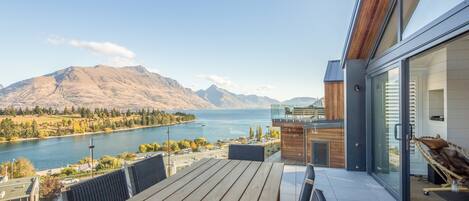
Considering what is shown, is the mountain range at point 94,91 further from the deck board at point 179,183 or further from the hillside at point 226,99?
the deck board at point 179,183

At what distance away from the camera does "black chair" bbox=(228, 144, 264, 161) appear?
306 cm

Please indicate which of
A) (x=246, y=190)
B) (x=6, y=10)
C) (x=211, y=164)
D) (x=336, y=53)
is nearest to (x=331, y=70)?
(x=336, y=53)

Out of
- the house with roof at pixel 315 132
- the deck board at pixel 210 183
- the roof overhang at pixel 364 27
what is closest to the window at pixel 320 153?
the house with roof at pixel 315 132

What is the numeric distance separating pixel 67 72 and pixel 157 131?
23.8 meters

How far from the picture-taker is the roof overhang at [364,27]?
3.52 m

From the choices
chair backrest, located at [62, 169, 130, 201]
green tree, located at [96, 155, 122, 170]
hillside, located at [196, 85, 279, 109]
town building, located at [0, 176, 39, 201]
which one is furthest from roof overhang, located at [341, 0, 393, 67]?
hillside, located at [196, 85, 279, 109]

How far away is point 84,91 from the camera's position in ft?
72.4

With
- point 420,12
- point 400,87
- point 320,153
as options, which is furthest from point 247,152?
point 320,153

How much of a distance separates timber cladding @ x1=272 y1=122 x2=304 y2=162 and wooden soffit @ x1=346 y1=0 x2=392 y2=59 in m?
2.09

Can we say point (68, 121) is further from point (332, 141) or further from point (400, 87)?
point (400, 87)

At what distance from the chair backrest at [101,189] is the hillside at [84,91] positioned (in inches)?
321

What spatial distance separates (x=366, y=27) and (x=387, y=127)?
1.56 meters

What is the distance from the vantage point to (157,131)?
1135cm

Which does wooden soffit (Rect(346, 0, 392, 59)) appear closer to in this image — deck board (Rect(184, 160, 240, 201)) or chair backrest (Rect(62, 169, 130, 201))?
deck board (Rect(184, 160, 240, 201))
